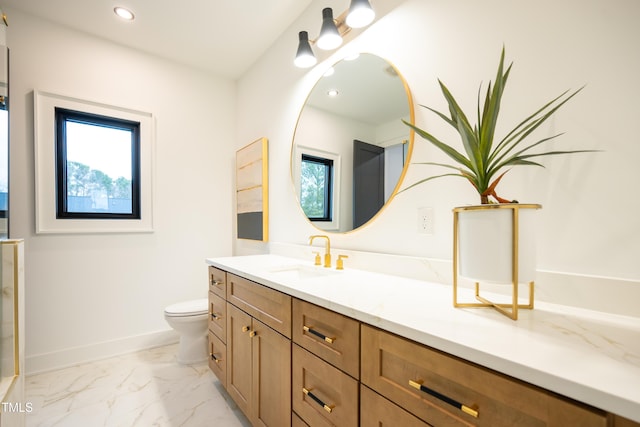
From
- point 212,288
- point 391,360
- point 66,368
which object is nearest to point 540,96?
point 391,360

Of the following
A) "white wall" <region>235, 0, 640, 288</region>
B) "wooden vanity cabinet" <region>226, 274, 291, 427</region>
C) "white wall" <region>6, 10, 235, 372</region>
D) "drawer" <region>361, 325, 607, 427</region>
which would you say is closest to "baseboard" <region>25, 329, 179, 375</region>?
"white wall" <region>6, 10, 235, 372</region>

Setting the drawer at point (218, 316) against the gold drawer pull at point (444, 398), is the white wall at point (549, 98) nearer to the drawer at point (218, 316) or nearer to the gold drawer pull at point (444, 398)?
the gold drawer pull at point (444, 398)

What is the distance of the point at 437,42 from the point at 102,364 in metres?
3.10

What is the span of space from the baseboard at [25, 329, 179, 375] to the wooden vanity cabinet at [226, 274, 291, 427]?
49.7 inches

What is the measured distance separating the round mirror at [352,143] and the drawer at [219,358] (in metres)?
0.98

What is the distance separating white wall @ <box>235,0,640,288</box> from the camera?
78 centimetres

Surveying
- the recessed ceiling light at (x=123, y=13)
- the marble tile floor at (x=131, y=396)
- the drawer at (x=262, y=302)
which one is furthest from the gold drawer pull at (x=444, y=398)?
the recessed ceiling light at (x=123, y=13)

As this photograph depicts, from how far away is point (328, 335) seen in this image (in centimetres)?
90

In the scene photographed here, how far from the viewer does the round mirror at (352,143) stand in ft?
4.51

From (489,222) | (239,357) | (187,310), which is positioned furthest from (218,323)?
(489,222)

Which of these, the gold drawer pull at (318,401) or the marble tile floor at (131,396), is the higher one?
the gold drawer pull at (318,401)

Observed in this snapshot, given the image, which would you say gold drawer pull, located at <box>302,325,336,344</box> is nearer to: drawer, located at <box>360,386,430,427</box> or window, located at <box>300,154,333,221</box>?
drawer, located at <box>360,386,430,427</box>

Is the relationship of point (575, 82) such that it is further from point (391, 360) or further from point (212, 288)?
point (212, 288)

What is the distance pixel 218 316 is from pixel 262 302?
666 millimetres
